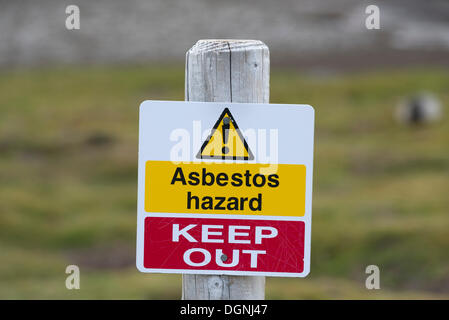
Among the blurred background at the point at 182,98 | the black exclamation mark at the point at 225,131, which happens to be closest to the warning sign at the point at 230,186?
the black exclamation mark at the point at 225,131

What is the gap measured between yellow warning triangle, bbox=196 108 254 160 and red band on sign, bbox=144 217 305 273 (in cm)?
30

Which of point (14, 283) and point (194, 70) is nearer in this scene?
point (194, 70)

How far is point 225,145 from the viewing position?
3447 mm

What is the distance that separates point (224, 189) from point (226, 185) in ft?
0.07

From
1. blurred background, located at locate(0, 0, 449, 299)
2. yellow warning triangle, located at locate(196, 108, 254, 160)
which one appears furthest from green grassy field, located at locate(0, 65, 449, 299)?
yellow warning triangle, located at locate(196, 108, 254, 160)

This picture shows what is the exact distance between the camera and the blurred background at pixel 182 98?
14.6 meters

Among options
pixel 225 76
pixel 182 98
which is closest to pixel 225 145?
pixel 225 76

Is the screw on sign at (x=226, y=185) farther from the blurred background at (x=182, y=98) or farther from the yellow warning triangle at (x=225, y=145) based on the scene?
the blurred background at (x=182, y=98)

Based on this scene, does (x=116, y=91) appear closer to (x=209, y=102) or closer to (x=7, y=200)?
(x=7, y=200)

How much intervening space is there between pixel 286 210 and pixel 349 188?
749 inches

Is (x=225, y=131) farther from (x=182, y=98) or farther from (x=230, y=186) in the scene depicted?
(x=182, y=98)

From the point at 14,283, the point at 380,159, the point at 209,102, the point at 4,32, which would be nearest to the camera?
the point at 209,102
